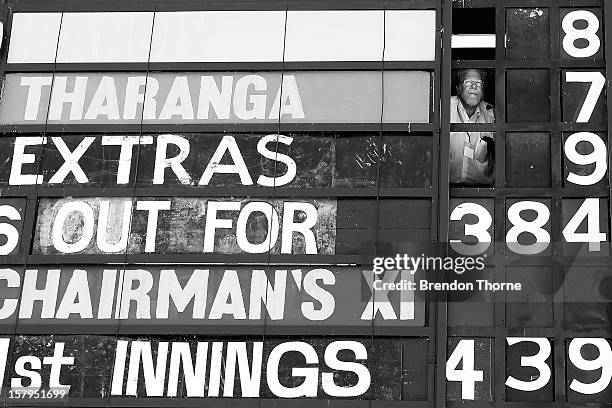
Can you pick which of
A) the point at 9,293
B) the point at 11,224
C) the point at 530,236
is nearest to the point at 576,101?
the point at 530,236

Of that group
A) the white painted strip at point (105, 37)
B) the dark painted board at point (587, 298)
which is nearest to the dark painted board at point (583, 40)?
the dark painted board at point (587, 298)


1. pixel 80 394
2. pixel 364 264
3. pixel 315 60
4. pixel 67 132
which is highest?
pixel 315 60

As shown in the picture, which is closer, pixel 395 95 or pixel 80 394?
pixel 80 394

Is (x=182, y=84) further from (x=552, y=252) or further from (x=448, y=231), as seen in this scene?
(x=552, y=252)

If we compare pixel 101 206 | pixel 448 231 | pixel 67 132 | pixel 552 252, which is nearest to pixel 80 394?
pixel 101 206

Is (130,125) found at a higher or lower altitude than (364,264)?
higher

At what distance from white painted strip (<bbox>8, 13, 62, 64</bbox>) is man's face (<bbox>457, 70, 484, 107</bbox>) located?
5152 millimetres

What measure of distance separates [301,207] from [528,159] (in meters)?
2.75

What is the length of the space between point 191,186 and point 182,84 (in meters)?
1.40

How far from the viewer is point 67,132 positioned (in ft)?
51.2

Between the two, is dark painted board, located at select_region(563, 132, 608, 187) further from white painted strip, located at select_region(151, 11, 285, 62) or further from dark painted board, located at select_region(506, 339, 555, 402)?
white painted strip, located at select_region(151, 11, 285, 62)

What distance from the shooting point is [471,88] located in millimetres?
15438

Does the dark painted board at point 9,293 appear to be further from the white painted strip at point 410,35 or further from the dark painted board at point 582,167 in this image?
the dark painted board at point 582,167

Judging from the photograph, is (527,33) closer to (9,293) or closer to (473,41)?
(473,41)
